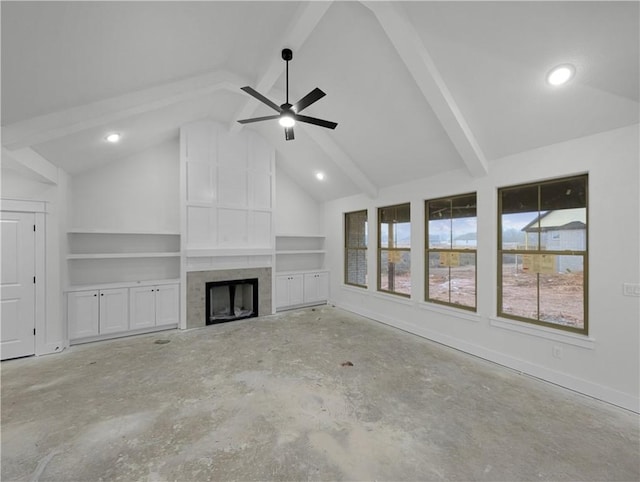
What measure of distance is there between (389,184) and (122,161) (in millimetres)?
5080

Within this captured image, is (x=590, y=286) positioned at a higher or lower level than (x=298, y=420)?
higher

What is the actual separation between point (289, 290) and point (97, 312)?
3.54 meters

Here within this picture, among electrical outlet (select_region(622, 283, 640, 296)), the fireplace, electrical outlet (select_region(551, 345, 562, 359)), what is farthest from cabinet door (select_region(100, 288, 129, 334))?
electrical outlet (select_region(622, 283, 640, 296))

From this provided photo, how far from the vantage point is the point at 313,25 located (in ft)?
9.32

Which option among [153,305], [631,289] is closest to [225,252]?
[153,305]

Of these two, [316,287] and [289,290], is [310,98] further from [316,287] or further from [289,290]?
[316,287]

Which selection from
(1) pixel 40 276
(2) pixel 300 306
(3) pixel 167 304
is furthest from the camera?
(2) pixel 300 306

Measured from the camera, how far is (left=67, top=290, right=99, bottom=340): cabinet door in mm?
4141

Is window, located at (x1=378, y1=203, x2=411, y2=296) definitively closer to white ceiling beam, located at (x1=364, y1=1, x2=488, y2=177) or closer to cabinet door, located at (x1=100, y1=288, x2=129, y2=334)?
white ceiling beam, located at (x1=364, y1=1, x2=488, y2=177)

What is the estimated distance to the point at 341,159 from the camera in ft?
16.9

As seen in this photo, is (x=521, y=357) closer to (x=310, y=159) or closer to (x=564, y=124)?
(x=564, y=124)

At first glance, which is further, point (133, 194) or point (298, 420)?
point (133, 194)

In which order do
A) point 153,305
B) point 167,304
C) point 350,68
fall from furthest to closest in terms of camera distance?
point 167,304
point 153,305
point 350,68

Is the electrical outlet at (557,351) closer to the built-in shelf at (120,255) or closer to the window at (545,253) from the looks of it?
the window at (545,253)
